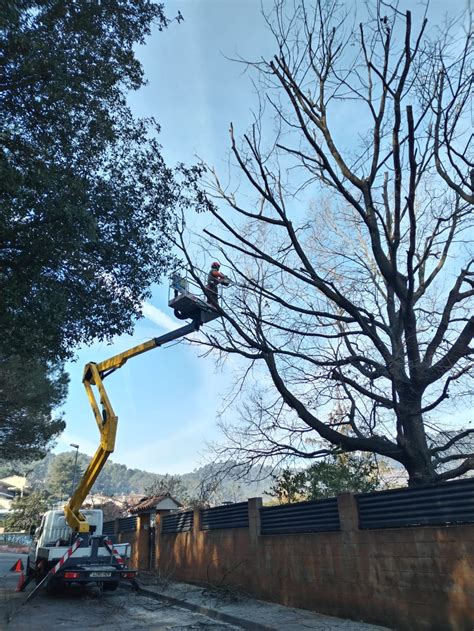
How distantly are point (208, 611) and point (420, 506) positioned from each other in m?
5.42

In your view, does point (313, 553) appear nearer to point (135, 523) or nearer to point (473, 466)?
point (473, 466)

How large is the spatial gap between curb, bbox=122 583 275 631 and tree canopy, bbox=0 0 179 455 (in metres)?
6.18

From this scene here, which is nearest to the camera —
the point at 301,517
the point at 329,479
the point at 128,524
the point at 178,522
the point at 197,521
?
the point at 301,517

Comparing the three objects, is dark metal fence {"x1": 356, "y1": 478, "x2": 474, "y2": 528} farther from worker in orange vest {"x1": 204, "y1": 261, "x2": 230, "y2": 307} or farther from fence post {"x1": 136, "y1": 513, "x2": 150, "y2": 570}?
fence post {"x1": 136, "y1": 513, "x2": 150, "y2": 570}

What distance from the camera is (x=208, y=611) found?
9672mm

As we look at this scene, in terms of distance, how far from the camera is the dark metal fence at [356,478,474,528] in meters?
6.36

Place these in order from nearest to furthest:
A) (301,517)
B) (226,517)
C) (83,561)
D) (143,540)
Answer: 1. (301,517)
2. (83,561)
3. (226,517)
4. (143,540)

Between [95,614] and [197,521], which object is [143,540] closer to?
[197,521]

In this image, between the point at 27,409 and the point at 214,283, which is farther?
the point at 27,409

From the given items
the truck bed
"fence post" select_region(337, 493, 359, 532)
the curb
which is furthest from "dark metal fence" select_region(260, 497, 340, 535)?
the truck bed

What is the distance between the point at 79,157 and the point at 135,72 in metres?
2.88

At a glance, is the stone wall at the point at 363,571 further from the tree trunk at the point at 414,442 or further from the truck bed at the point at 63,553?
the truck bed at the point at 63,553

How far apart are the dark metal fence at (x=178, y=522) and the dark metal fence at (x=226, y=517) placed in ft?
3.81

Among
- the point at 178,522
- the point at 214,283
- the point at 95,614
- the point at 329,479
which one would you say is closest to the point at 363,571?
the point at 329,479
